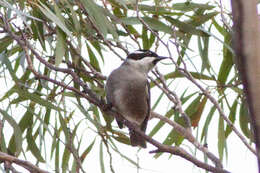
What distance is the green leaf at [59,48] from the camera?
92.1 inches

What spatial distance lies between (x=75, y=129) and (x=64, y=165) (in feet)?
1.14

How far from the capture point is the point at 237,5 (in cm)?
51

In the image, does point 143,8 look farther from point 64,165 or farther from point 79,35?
point 64,165

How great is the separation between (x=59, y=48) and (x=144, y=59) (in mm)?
1301

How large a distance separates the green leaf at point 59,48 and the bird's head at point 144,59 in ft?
3.24

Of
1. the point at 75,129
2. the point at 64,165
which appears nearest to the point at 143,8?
the point at 75,129

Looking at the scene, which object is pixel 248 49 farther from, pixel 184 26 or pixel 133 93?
pixel 133 93

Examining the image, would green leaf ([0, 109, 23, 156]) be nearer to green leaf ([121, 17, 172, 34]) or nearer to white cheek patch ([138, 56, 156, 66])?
green leaf ([121, 17, 172, 34])

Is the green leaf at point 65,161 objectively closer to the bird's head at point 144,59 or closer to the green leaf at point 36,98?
the green leaf at point 36,98

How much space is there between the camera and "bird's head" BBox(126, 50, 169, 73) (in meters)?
3.53

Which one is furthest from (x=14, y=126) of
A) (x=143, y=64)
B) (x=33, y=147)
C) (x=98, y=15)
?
(x=143, y=64)

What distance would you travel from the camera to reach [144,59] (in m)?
3.70

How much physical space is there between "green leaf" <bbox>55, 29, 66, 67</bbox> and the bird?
0.86 metres

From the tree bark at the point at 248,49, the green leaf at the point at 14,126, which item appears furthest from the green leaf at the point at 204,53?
the tree bark at the point at 248,49
